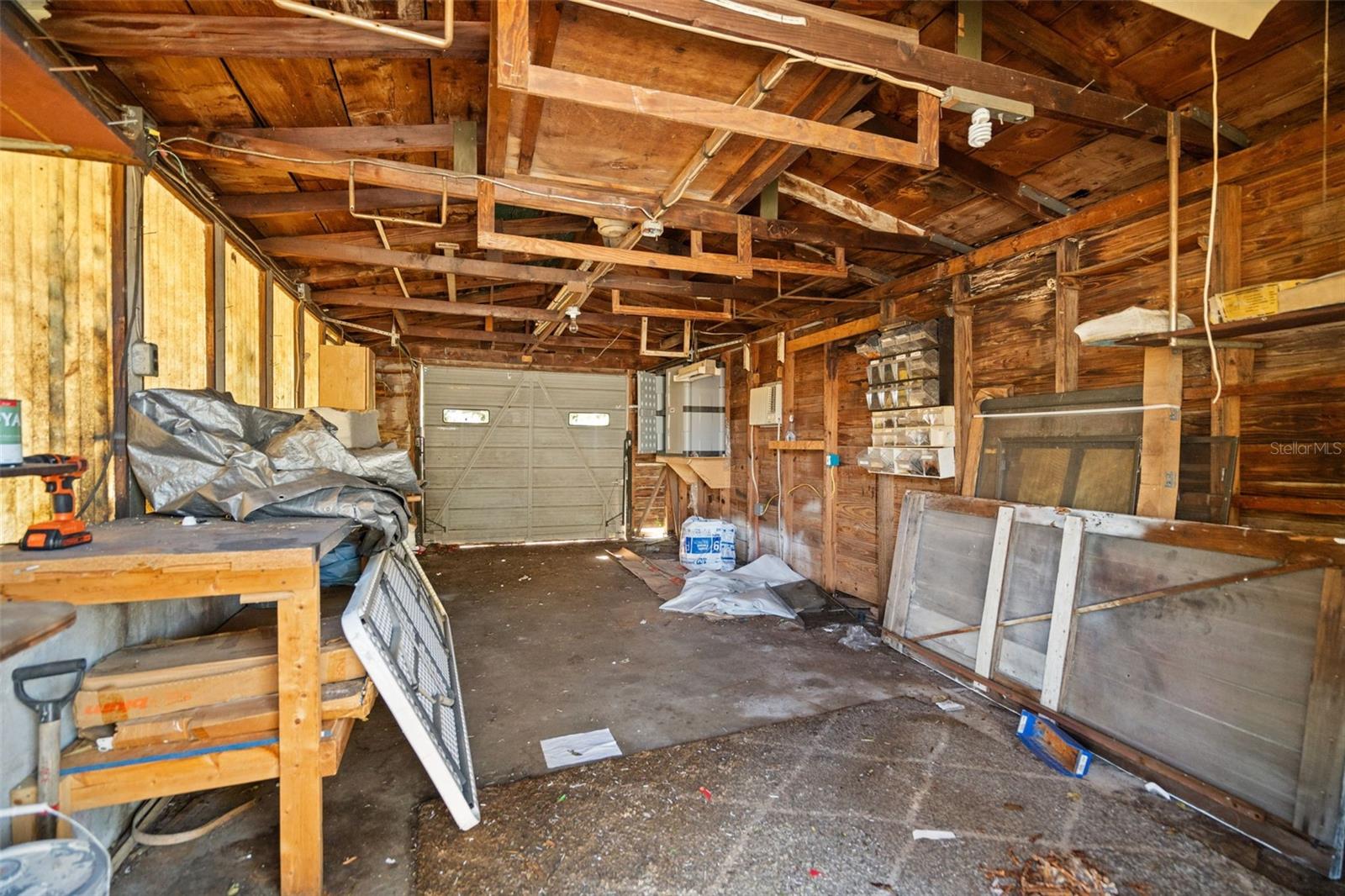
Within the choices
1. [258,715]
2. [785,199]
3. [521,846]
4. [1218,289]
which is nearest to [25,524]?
[258,715]

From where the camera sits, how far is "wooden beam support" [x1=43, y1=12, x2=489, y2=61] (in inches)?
70.5

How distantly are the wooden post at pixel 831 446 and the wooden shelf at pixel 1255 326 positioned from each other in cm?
251

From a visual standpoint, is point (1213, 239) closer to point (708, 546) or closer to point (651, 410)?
point (708, 546)

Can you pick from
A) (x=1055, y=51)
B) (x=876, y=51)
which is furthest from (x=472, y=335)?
(x=1055, y=51)

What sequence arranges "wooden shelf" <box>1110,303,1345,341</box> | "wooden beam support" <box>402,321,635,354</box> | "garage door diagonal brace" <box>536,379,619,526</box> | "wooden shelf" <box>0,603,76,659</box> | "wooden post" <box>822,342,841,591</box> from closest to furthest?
"wooden shelf" <box>0,603,76,659</box>, "wooden shelf" <box>1110,303,1345,341</box>, "wooden post" <box>822,342,841,591</box>, "wooden beam support" <box>402,321,635,354</box>, "garage door diagonal brace" <box>536,379,619,526</box>

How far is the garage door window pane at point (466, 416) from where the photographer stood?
7.71m

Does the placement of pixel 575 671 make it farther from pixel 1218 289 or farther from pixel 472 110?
pixel 1218 289

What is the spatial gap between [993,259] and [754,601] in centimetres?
306

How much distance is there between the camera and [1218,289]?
2449 mm

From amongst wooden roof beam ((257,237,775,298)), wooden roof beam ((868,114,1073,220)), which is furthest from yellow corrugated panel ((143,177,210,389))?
wooden roof beam ((868,114,1073,220))

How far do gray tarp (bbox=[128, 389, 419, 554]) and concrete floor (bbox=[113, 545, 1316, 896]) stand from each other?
75 cm

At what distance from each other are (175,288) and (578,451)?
580 centimetres

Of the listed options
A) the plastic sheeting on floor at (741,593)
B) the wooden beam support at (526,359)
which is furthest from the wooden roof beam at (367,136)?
the wooden beam support at (526,359)

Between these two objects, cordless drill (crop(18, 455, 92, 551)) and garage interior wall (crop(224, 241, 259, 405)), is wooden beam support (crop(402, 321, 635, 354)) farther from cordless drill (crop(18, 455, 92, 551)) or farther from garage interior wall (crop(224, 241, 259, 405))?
cordless drill (crop(18, 455, 92, 551))
